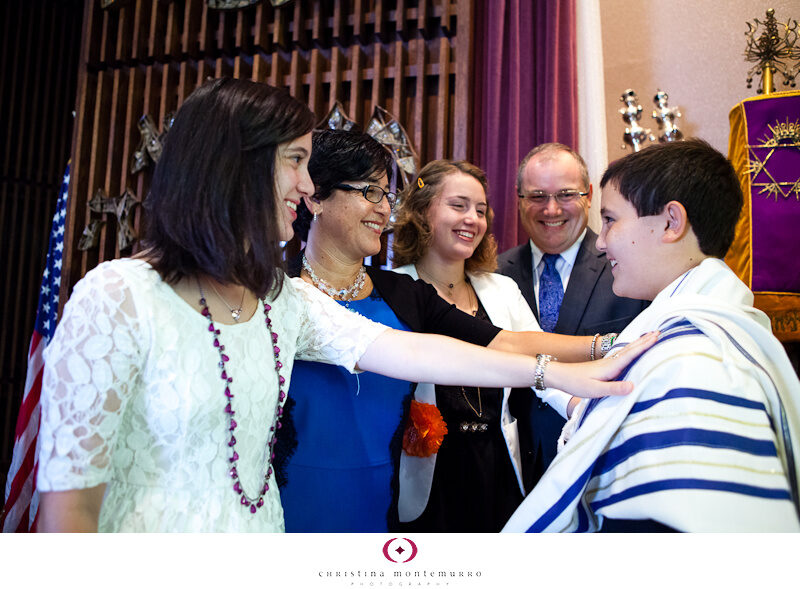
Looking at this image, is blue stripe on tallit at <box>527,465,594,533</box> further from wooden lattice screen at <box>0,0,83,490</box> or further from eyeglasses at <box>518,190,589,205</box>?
wooden lattice screen at <box>0,0,83,490</box>

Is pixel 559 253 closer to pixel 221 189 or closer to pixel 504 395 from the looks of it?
pixel 504 395

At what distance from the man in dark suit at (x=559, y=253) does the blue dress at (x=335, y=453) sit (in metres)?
1.04

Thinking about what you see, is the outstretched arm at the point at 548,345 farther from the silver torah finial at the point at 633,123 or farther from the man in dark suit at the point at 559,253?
the silver torah finial at the point at 633,123

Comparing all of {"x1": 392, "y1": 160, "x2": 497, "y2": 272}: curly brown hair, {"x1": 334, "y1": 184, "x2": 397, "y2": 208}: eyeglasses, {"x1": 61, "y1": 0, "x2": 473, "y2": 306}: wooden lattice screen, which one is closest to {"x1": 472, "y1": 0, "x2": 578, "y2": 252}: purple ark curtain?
{"x1": 61, "y1": 0, "x2": 473, "y2": 306}: wooden lattice screen

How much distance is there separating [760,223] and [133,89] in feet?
10.5

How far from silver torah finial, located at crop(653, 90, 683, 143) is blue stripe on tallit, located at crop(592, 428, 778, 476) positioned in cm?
218

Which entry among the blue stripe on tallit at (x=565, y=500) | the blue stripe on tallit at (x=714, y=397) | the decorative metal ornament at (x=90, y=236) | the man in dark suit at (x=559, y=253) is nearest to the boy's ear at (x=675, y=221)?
the blue stripe on tallit at (x=714, y=397)

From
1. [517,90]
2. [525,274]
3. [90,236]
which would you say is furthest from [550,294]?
[90,236]

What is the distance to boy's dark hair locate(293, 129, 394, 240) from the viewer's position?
185 cm

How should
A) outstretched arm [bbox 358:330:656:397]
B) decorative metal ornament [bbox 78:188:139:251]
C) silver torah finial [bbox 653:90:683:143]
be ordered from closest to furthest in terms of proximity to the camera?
1. outstretched arm [bbox 358:330:656:397]
2. silver torah finial [bbox 653:90:683:143]
3. decorative metal ornament [bbox 78:188:139:251]

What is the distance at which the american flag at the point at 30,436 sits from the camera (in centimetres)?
234

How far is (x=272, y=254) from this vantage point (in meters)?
1.18

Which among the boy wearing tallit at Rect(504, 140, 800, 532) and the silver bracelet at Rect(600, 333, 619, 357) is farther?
the silver bracelet at Rect(600, 333, 619, 357)
